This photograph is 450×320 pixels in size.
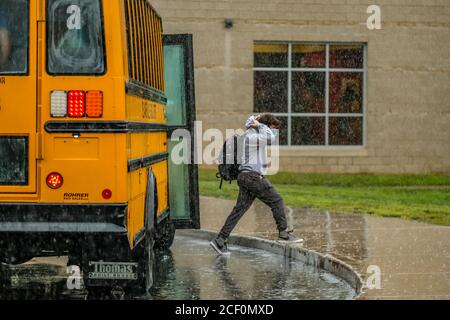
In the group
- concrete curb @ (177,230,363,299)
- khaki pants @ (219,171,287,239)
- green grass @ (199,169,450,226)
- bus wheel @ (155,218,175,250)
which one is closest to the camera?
concrete curb @ (177,230,363,299)

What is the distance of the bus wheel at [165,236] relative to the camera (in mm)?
13994

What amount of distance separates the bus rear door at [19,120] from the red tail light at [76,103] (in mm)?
307

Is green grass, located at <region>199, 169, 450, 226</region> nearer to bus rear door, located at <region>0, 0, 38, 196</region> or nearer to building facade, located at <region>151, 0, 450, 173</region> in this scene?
building facade, located at <region>151, 0, 450, 173</region>

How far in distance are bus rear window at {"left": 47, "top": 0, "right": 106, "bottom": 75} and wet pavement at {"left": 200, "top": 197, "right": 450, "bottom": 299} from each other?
3239 millimetres

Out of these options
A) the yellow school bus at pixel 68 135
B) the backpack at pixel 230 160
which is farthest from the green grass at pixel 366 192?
the yellow school bus at pixel 68 135

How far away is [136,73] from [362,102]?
72.3 feet

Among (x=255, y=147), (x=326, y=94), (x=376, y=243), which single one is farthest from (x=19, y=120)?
(x=326, y=94)

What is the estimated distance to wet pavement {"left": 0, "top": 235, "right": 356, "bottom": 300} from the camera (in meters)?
10.9

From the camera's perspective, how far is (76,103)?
9.39 m

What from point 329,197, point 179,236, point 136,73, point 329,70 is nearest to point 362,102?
point 329,70

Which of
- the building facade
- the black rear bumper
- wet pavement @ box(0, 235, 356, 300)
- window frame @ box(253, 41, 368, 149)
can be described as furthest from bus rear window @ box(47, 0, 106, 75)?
window frame @ box(253, 41, 368, 149)

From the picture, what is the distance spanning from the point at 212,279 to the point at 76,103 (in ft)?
11.4
